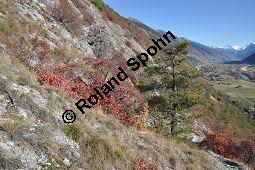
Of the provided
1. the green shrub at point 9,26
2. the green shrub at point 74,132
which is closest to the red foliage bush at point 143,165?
the green shrub at point 74,132

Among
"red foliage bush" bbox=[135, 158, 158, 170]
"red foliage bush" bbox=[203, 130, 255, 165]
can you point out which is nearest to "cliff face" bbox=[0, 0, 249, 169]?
"red foliage bush" bbox=[135, 158, 158, 170]

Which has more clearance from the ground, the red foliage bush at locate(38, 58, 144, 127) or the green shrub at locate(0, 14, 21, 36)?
the green shrub at locate(0, 14, 21, 36)

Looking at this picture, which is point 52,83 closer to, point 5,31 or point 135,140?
point 135,140

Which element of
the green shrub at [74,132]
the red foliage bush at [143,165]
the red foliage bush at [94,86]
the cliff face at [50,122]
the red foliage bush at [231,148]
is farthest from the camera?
the red foliage bush at [231,148]

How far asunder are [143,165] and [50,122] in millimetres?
4303

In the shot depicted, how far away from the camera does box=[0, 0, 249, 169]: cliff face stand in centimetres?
1277

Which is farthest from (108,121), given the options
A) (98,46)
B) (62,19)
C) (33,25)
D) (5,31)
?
(98,46)

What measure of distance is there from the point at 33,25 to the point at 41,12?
4955 mm

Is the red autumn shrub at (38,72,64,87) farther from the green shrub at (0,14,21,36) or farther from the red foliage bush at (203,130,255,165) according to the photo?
the red foliage bush at (203,130,255,165)

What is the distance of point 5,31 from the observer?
73.6 feet

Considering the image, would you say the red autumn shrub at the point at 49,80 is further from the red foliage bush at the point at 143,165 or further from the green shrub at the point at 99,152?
the red foliage bush at the point at 143,165

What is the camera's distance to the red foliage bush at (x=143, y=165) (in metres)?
15.6

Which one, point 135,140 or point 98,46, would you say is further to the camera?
point 98,46

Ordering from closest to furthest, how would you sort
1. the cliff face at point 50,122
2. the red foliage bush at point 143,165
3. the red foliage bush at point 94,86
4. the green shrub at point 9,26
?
Answer: the cliff face at point 50,122, the red foliage bush at point 143,165, the red foliage bush at point 94,86, the green shrub at point 9,26
